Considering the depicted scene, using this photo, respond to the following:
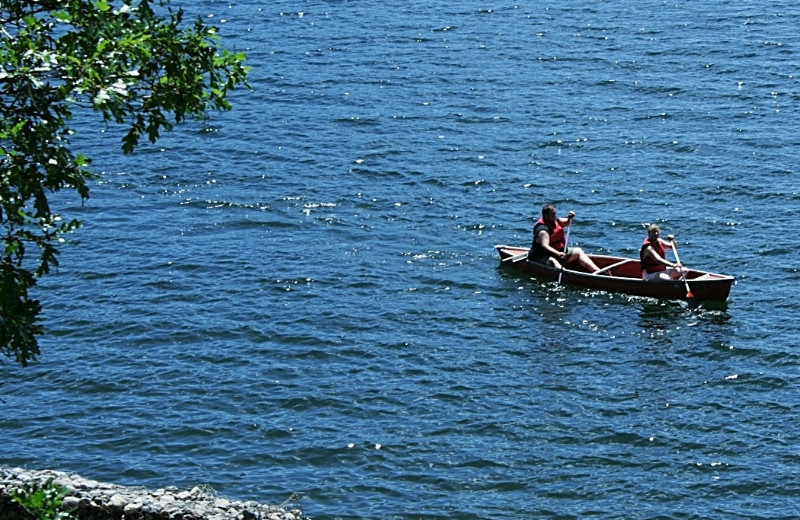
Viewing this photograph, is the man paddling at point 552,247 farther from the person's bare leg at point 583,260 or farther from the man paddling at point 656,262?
the man paddling at point 656,262

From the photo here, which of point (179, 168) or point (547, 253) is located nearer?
point (547, 253)

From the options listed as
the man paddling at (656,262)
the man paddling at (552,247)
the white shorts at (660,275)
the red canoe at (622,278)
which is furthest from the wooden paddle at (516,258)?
the white shorts at (660,275)

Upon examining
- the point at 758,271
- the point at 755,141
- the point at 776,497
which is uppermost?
the point at 755,141

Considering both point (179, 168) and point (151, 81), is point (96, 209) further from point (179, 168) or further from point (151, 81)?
point (151, 81)

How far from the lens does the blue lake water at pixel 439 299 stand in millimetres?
21047

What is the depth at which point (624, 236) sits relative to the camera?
30562 millimetres

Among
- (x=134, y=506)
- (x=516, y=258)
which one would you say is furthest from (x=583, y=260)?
(x=134, y=506)

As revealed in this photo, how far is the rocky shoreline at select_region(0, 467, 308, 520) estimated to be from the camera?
645 inches

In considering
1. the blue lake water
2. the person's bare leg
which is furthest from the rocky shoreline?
the person's bare leg

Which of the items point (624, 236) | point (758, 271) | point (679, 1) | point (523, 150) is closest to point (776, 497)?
point (758, 271)

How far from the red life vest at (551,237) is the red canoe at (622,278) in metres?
0.25

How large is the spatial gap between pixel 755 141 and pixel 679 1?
50.8 ft

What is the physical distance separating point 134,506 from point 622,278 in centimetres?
1408

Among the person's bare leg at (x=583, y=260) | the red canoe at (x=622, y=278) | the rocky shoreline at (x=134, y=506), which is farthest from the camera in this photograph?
the person's bare leg at (x=583, y=260)
